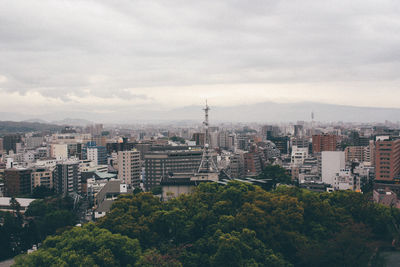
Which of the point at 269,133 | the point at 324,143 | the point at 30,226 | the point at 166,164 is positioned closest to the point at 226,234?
the point at 30,226

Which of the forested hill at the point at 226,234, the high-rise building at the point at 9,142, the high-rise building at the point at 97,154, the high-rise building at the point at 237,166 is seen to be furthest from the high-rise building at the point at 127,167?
the high-rise building at the point at 9,142

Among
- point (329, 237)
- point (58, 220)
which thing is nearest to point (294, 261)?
point (329, 237)

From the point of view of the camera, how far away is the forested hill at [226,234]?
32.5 feet

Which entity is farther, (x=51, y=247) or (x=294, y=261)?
(x=294, y=261)

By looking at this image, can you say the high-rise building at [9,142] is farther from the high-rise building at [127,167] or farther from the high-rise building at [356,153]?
the high-rise building at [356,153]

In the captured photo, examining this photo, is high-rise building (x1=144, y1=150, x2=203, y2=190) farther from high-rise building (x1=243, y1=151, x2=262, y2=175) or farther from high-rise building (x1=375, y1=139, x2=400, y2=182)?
high-rise building (x1=375, y1=139, x2=400, y2=182)

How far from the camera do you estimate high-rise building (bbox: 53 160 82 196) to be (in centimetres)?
2594

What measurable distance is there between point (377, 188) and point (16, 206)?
1942 centimetres

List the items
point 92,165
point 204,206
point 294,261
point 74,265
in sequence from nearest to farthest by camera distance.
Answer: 1. point 74,265
2. point 294,261
3. point 204,206
4. point 92,165

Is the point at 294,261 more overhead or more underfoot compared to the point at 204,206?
more underfoot

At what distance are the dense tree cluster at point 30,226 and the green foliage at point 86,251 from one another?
18.6 ft

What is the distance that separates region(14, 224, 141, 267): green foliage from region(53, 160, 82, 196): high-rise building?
1600 centimetres

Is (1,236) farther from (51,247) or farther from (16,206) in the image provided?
(51,247)

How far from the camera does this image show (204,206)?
1297 cm
